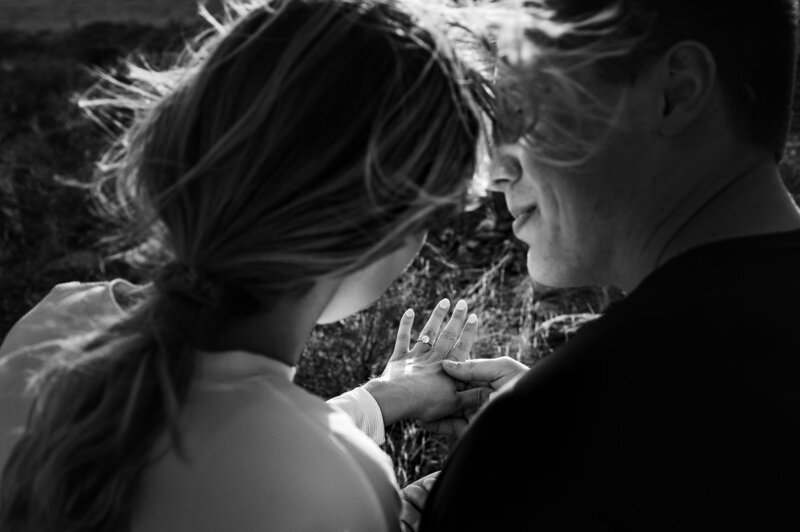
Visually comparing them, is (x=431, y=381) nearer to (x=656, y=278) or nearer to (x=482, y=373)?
(x=482, y=373)

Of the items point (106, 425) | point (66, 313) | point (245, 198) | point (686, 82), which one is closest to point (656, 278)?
point (686, 82)


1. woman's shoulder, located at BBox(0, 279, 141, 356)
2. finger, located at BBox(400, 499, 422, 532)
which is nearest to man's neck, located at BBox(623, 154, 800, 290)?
finger, located at BBox(400, 499, 422, 532)

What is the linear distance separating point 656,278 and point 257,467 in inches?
22.6

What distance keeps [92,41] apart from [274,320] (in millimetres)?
5741

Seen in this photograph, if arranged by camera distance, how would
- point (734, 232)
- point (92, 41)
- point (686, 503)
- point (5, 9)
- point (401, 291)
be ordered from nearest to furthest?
point (686, 503), point (734, 232), point (401, 291), point (92, 41), point (5, 9)

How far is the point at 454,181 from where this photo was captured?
140cm

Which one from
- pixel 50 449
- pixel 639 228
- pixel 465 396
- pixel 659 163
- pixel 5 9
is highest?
pixel 659 163

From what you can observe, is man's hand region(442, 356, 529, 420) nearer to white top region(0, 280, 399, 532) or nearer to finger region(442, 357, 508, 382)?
finger region(442, 357, 508, 382)

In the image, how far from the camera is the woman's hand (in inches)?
84.1

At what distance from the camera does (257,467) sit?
4.19ft

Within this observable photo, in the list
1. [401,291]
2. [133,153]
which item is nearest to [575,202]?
[133,153]

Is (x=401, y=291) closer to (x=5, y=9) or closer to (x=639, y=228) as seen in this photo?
(x=639, y=228)

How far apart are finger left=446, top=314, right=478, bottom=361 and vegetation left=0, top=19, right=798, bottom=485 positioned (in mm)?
701

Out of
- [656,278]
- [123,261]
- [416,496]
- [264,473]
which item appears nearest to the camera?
[264,473]
